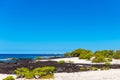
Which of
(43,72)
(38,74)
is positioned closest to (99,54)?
(43,72)

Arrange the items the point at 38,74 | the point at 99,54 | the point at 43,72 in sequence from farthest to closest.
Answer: the point at 99,54
the point at 43,72
the point at 38,74

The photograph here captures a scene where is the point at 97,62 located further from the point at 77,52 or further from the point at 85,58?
the point at 77,52

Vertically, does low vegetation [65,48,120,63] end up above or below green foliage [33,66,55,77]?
above

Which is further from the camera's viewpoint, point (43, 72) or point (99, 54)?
point (99, 54)

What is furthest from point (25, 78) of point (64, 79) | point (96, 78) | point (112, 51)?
point (112, 51)

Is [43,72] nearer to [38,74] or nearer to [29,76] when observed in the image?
[38,74]

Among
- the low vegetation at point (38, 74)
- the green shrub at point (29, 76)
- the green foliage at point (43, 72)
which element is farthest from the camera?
the green foliage at point (43, 72)

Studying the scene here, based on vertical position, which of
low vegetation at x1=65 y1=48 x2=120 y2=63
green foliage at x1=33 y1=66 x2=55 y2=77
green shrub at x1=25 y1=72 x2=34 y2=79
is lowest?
green shrub at x1=25 y1=72 x2=34 y2=79

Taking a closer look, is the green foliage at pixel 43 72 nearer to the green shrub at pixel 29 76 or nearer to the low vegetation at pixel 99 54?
the green shrub at pixel 29 76

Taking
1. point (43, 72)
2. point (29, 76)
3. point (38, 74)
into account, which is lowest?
point (29, 76)

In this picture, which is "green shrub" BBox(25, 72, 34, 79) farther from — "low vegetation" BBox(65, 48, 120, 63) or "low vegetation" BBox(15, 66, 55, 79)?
"low vegetation" BBox(65, 48, 120, 63)

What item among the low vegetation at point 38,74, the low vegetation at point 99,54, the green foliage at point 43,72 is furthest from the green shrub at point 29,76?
the low vegetation at point 99,54

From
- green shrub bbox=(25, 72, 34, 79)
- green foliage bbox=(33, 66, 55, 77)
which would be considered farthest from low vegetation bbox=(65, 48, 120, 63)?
green shrub bbox=(25, 72, 34, 79)

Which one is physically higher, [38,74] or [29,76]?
[38,74]
